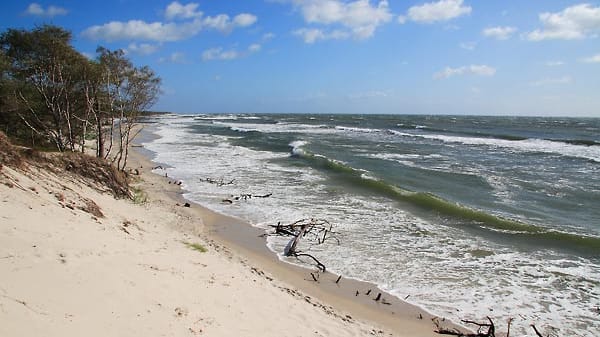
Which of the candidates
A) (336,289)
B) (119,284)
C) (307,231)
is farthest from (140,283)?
(307,231)

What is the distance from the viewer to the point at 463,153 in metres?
35.1

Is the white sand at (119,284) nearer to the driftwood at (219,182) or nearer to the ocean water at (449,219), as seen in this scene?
the ocean water at (449,219)

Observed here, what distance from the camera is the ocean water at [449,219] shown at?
8.94 m

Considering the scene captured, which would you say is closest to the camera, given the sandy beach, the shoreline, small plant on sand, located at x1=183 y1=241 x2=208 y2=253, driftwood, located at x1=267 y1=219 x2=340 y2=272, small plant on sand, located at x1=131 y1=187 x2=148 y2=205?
the sandy beach

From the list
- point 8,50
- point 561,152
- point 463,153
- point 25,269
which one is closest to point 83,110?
point 8,50

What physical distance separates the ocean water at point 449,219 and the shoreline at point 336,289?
1.32ft

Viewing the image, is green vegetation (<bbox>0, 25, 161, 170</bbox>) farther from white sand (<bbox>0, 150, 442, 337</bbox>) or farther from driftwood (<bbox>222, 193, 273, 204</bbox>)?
white sand (<bbox>0, 150, 442, 337</bbox>)

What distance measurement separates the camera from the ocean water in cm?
894

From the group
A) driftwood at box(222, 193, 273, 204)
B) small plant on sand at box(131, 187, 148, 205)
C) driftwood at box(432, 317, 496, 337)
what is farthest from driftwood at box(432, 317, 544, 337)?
driftwood at box(222, 193, 273, 204)

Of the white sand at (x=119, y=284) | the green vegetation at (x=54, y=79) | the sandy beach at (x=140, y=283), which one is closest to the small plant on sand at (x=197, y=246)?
the sandy beach at (x=140, y=283)

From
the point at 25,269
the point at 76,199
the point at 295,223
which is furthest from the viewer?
the point at 295,223

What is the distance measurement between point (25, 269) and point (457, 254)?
33.4 feet

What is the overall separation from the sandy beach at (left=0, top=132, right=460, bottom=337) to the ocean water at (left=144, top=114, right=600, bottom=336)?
130 cm

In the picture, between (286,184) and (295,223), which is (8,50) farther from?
(295,223)
